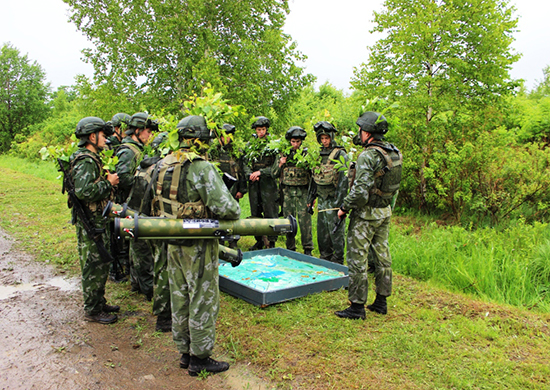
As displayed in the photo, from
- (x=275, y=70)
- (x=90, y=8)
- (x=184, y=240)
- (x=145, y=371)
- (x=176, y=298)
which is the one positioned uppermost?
(x=90, y=8)

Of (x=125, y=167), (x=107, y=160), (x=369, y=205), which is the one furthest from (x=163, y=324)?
(x=369, y=205)

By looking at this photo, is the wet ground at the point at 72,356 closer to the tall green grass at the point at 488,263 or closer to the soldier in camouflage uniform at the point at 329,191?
the soldier in camouflage uniform at the point at 329,191

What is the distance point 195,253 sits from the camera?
3754mm

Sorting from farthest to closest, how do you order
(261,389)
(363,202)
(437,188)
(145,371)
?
(437,188) < (363,202) < (145,371) < (261,389)

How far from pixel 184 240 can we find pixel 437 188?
8.35 m

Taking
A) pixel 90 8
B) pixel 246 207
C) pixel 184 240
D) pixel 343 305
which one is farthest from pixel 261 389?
pixel 90 8

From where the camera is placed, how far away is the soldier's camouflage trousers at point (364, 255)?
498 cm

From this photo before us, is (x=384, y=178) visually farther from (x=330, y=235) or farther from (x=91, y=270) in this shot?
(x=91, y=270)

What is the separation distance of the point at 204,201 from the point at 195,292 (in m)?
0.86

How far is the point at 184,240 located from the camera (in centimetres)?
372

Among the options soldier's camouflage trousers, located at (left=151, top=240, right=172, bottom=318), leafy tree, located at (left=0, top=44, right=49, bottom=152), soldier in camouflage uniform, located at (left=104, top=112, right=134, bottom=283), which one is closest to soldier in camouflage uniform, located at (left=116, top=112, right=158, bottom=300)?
soldier in camouflage uniform, located at (left=104, top=112, right=134, bottom=283)

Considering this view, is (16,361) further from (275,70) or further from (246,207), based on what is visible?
(275,70)

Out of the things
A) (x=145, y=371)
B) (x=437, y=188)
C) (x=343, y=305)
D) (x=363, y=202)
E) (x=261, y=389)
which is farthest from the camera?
(x=437, y=188)

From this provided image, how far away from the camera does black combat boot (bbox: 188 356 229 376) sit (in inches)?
152
